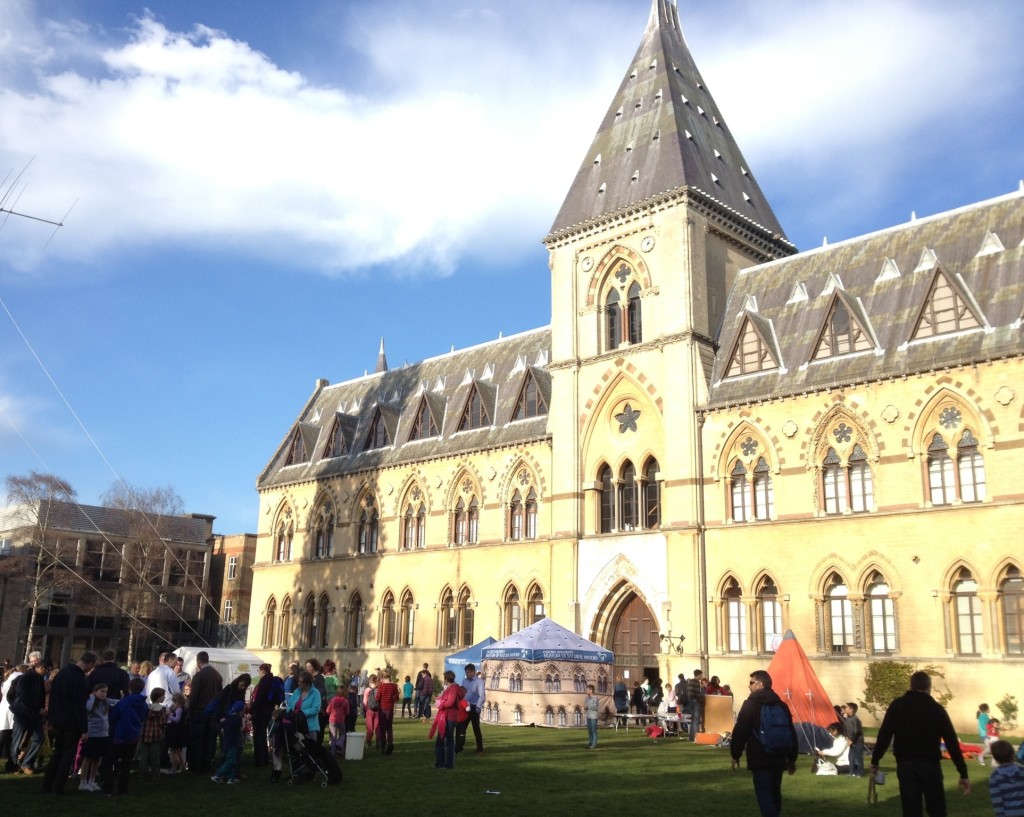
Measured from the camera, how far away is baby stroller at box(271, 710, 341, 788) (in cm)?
1538

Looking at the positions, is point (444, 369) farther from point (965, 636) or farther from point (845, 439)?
point (965, 636)

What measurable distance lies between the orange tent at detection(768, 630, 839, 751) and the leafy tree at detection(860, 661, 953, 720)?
20.8ft

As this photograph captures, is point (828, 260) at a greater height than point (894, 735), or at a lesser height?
greater

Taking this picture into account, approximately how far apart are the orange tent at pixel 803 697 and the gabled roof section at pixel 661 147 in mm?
19055

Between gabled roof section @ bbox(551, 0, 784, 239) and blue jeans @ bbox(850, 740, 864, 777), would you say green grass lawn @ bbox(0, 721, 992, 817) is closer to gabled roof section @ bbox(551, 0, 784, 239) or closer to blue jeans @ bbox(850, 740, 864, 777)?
blue jeans @ bbox(850, 740, 864, 777)

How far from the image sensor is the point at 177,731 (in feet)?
54.7

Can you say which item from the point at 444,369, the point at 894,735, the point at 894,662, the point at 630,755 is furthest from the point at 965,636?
the point at 444,369

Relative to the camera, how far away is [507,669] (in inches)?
1136

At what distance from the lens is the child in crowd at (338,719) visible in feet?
61.9

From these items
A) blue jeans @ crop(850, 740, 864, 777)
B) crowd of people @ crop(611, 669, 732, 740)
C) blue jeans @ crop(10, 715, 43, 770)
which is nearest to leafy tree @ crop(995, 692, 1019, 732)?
crowd of people @ crop(611, 669, 732, 740)

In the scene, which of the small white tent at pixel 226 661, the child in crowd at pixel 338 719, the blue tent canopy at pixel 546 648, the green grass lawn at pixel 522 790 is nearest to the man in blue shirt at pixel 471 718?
the green grass lawn at pixel 522 790

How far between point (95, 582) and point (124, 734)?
5435cm

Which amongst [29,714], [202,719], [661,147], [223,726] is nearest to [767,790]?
[223,726]

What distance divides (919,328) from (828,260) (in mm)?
5735
